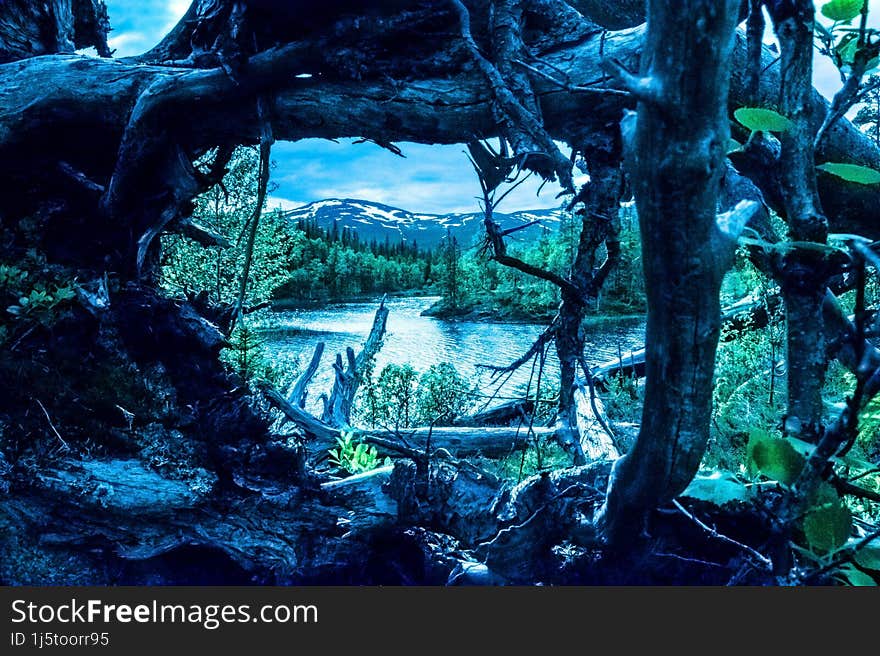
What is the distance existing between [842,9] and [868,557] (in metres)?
0.96

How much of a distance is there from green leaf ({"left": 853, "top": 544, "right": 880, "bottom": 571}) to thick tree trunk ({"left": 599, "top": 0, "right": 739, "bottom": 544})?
0.33m

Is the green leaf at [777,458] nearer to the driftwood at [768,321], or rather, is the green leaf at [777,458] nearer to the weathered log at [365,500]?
the driftwood at [768,321]

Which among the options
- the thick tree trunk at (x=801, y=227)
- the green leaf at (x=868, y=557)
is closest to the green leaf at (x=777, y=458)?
the green leaf at (x=868, y=557)

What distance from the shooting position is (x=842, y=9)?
92 cm

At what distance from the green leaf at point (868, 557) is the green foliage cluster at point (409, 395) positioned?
5155mm

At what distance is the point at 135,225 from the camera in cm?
250

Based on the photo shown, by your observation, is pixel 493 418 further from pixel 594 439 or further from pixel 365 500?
pixel 365 500

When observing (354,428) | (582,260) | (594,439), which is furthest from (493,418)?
(582,260)

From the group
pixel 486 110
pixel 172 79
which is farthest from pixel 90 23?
pixel 486 110

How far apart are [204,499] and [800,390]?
1806 mm

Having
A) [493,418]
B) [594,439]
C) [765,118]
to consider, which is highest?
[765,118]

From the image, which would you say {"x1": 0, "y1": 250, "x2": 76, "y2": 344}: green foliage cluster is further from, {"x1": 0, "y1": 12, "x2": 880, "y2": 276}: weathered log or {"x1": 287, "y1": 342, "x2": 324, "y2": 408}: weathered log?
{"x1": 287, "y1": 342, "x2": 324, "y2": 408}: weathered log

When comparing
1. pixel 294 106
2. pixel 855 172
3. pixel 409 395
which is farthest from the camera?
pixel 409 395

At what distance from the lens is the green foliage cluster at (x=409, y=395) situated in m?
6.21
